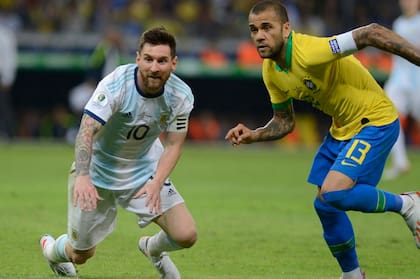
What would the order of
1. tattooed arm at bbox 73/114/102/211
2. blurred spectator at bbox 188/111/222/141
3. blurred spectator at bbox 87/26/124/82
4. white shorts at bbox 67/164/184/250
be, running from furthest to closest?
blurred spectator at bbox 188/111/222/141
blurred spectator at bbox 87/26/124/82
white shorts at bbox 67/164/184/250
tattooed arm at bbox 73/114/102/211

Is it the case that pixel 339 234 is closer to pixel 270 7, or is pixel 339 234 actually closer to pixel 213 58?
pixel 270 7

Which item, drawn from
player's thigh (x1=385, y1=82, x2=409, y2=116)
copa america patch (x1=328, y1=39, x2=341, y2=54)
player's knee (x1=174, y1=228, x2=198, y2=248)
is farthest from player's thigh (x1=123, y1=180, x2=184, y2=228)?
player's thigh (x1=385, y1=82, x2=409, y2=116)

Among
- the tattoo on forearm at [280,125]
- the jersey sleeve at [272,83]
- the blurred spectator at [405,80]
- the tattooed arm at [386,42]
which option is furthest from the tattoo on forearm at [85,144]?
the blurred spectator at [405,80]

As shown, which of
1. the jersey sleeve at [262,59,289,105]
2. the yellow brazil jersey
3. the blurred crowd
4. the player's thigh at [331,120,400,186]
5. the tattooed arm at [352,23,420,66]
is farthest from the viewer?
the blurred crowd

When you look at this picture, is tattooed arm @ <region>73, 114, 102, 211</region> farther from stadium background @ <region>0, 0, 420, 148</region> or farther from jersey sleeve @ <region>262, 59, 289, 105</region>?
stadium background @ <region>0, 0, 420, 148</region>

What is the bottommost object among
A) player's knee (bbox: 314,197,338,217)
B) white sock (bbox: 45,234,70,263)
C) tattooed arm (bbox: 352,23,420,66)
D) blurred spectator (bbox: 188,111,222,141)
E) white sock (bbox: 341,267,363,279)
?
blurred spectator (bbox: 188,111,222,141)

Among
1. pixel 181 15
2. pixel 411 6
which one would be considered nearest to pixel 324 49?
pixel 411 6

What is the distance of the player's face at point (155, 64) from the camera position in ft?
25.0

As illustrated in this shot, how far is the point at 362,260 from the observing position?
9516mm

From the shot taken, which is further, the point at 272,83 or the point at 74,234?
the point at 272,83

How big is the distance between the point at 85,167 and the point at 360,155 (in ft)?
7.04

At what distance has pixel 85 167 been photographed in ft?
24.1

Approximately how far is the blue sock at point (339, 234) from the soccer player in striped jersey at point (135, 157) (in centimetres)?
108

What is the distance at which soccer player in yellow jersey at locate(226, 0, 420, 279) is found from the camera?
769 centimetres
